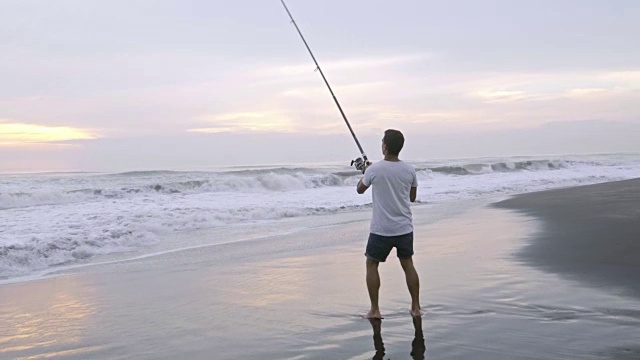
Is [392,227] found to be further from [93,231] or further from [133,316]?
[93,231]

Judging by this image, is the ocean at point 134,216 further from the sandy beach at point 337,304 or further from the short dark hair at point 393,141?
the short dark hair at point 393,141

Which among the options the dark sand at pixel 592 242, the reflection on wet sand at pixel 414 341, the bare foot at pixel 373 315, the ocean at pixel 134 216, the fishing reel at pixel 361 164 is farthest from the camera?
the ocean at pixel 134 216

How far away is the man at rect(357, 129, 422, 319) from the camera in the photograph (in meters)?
4.83

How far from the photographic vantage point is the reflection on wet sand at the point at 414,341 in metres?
3.91

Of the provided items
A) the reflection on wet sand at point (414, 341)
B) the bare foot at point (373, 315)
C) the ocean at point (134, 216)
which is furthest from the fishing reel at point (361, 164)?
the ocean at point (134, 216)

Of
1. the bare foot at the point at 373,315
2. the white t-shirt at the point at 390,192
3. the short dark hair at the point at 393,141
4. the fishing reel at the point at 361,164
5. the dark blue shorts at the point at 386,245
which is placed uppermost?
the short dark hair at the point at 393,141

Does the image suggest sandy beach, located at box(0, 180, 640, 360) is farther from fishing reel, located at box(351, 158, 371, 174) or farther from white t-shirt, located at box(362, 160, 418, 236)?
fishing reel, located at box(351, 158, 371, 174)

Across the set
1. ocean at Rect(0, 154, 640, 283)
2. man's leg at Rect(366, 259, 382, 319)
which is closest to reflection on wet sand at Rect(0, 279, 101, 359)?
ocean at Rect(0, 154, 640, 283)

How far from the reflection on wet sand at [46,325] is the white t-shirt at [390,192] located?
7.35 feet

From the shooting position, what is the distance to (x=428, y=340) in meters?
4.20

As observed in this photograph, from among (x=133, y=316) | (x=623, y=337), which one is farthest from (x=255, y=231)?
(x=623, y=337)

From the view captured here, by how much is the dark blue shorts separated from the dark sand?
1.95m

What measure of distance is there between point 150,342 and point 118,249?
5877 mm

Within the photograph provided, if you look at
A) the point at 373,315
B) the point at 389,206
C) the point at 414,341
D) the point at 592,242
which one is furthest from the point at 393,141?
the point at 592,242
